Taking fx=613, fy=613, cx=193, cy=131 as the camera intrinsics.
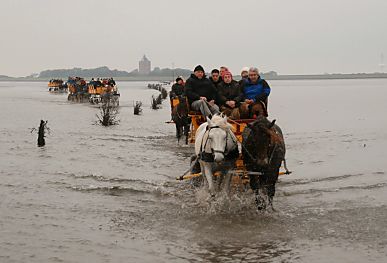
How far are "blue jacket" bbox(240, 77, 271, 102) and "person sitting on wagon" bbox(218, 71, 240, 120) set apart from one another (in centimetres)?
23

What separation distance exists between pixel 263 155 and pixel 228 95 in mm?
3281

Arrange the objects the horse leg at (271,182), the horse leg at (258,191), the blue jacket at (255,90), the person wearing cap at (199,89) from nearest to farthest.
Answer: the horse leg at (271,182) < the horse leg at (258,191) < the blue jacket at (255,90) < the person wearing cap at (199,89)

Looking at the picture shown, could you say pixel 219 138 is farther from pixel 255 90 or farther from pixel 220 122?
pixel 255 90

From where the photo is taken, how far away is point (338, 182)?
13.1 metres

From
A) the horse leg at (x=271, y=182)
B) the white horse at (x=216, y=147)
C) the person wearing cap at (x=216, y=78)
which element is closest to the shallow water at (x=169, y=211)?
the horse leg at (x=271, y=182)

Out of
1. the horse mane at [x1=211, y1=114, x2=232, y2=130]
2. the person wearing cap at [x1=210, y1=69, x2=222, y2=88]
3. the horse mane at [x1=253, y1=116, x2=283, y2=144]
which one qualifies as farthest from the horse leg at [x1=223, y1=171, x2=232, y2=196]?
the person wearing cap at [x1=210, y1=69, x2=222, y2=88]

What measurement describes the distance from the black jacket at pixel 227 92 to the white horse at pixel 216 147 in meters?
2.22

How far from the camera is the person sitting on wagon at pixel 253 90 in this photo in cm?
1127

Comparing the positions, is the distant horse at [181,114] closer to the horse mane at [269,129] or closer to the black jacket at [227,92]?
the black jacket at [227,92]

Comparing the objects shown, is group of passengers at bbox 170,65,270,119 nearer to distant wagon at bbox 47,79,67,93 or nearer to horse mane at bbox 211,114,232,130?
horse mane at bbox 211,114,232,130

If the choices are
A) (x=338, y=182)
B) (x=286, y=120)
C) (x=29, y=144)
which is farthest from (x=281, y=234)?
(x=286, y=120)

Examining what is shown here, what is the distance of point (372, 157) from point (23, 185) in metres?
9.63

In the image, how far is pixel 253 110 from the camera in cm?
1091

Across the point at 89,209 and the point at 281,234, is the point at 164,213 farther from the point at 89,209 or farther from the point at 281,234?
the point at 281,234
